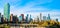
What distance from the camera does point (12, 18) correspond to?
10297mm

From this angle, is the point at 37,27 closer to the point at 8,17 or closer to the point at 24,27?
the point at 24,27

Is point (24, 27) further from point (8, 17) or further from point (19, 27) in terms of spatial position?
point (8, 17)

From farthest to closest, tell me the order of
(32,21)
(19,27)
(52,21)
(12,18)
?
(12,18)
(32,21)
(52,21)
(19,27)

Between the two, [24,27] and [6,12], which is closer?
[24,27]

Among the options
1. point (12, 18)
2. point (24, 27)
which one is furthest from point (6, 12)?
point (24, 27)

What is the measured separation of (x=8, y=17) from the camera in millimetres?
9977

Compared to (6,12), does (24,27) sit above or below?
below

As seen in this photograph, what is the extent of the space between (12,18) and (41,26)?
8.73 ft

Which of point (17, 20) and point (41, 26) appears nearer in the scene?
point (41, 26)

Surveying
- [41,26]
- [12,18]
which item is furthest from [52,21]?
[12,18]

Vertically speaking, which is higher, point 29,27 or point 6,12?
point 6,12

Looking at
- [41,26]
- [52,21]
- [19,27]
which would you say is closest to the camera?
[19,27]

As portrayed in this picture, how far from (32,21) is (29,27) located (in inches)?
72.7

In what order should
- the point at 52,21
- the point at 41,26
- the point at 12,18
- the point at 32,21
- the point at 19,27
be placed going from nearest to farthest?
the point at 19,27 → the point at 41,26 → the point at 52,21 → the point at 32,21 → the point at 12,18
